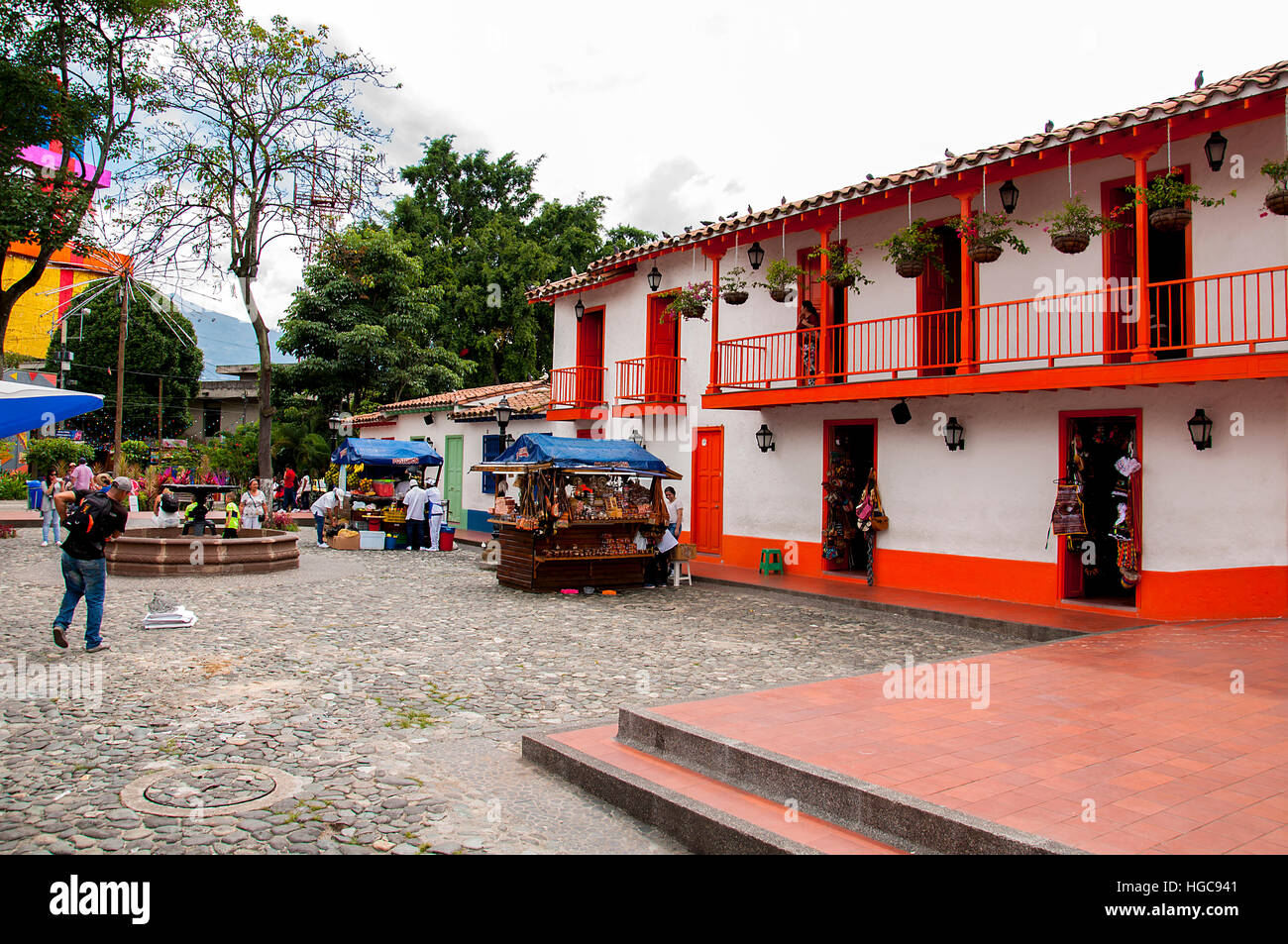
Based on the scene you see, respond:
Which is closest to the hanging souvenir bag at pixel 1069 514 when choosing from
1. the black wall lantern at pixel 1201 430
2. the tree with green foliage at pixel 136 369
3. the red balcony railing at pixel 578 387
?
the black wall lantern at pixel 1201 430

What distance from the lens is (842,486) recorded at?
1424cm

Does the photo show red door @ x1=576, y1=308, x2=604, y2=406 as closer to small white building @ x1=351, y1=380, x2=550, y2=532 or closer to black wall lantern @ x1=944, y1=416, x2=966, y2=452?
small white building @ x1=351, y1=380, x2=550, y2=532

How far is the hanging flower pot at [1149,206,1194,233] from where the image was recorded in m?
8.91

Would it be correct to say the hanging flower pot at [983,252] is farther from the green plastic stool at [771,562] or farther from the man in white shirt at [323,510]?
the man in white shirt at [323,510]

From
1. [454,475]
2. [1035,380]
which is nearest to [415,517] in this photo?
[454,475]

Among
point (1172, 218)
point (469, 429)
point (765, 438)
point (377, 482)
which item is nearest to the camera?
point (1172, 218)

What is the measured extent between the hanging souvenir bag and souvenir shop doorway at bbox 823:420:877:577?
3.49 metres

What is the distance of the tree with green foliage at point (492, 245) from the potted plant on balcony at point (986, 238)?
2391 centimetres

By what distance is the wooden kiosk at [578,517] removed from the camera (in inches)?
506

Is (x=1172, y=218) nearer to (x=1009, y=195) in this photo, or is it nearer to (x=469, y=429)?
(x=1009, y=195)

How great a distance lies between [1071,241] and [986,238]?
127cm

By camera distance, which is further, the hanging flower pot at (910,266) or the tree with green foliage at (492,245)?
the tree with green foliage at (492,245)

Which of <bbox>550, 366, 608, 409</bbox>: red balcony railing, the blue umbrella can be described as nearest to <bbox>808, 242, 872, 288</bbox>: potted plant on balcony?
<bbox>550, 366, 608, 409</bbox>: red balcony railing
